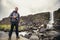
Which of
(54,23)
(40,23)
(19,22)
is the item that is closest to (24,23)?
(19,22)

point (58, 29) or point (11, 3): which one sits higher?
point (11, 3)

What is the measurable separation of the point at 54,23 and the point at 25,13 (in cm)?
44

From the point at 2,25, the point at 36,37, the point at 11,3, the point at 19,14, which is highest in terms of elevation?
the point at 11,3

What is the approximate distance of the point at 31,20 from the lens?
248cm

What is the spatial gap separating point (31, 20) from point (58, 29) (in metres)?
0.41

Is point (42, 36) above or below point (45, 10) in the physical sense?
below

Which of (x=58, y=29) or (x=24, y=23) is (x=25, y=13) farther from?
(x=58, y=29)

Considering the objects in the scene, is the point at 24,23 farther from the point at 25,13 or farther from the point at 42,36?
the point at 42,36

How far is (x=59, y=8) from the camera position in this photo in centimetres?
246

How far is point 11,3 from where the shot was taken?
2.54 meters

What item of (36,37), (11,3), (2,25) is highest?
(11,3)

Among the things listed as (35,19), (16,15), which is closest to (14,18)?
(16,15)

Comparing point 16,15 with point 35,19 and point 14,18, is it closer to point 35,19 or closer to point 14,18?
point 14,18

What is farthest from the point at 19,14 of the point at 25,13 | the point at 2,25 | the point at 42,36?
the point at 42,36
